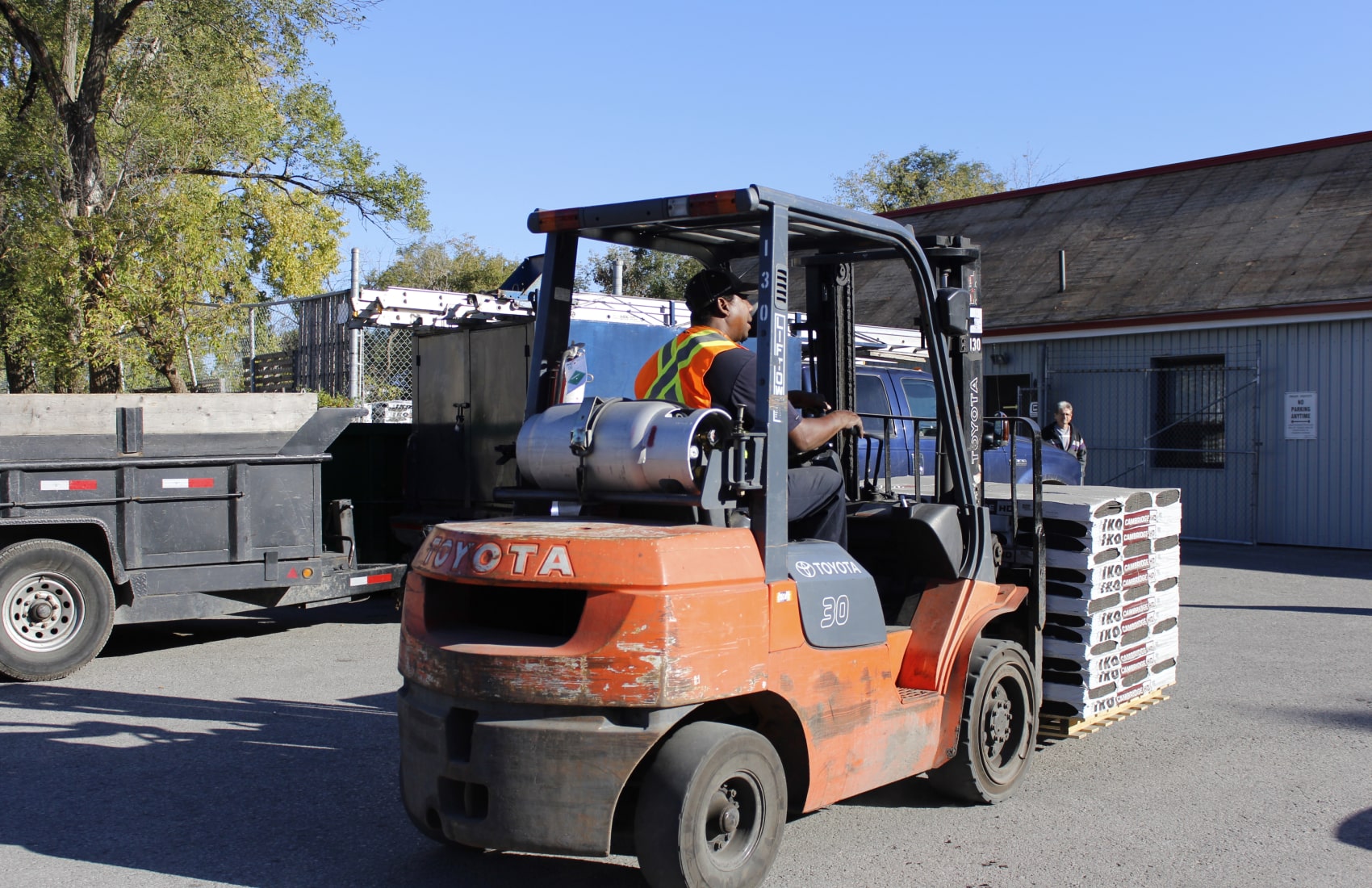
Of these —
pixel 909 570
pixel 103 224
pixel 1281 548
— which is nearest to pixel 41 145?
pixel 103 224

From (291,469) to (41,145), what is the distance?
31.0 ft

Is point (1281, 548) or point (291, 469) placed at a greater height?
point (291, 469)

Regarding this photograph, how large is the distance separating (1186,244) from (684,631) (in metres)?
17.8

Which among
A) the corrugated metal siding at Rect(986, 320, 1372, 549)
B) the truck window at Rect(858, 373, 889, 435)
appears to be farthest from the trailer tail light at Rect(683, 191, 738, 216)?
the corrugated metal siding at Rect(986, 320, 1372, 549)

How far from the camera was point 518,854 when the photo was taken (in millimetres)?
5258

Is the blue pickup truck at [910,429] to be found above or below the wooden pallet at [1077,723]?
above

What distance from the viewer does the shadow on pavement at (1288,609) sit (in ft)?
38.2

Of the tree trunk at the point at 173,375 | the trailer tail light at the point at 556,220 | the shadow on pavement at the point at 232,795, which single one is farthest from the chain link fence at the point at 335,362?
the trailer tail light at the point at 556,220

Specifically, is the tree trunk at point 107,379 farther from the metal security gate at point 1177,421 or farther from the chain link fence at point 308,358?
the metal security gate at point 1177,421

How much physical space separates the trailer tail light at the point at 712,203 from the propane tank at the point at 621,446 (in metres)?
0.75

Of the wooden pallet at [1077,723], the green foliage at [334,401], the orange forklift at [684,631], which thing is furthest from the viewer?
the green foliage at [334,401]

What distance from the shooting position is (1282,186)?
19.6 metres

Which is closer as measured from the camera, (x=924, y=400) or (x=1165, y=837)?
(x=1165, y=837)

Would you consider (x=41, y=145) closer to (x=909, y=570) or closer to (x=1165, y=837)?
(x=909, y=570)
